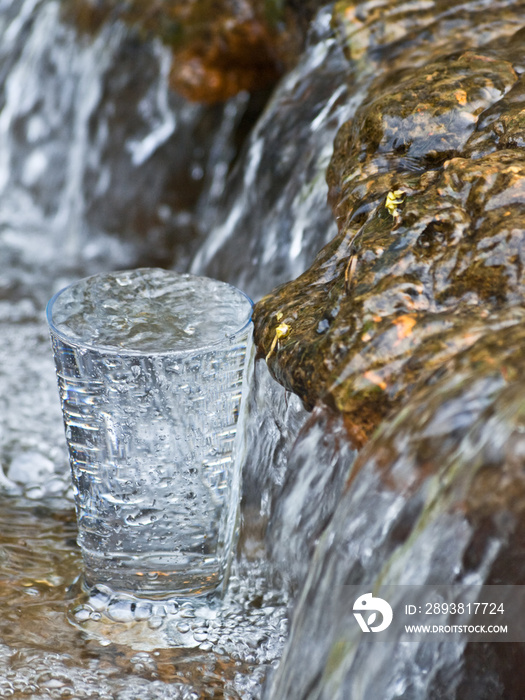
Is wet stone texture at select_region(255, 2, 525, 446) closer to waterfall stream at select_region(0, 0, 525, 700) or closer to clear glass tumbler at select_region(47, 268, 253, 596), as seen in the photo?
waterfall stream at select_region(0, 0, 525, 700)

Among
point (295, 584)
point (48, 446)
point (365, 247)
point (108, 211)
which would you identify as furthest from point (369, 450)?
point (108, 211)

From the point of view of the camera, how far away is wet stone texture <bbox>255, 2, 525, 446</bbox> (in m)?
1.58

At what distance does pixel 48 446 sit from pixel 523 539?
70.1 inches

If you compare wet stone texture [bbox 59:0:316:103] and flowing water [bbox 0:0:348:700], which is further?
wet stone texture [bbox 59:0:316:103]

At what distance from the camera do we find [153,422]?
1.85m

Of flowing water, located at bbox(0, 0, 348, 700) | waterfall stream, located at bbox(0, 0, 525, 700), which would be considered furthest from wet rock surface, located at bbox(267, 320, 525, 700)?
flowing water, located at bbox(0, 0, 348, 700)

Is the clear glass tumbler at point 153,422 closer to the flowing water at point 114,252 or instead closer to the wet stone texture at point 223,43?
the flowing water at point 114,252

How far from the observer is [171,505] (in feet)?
6.33
